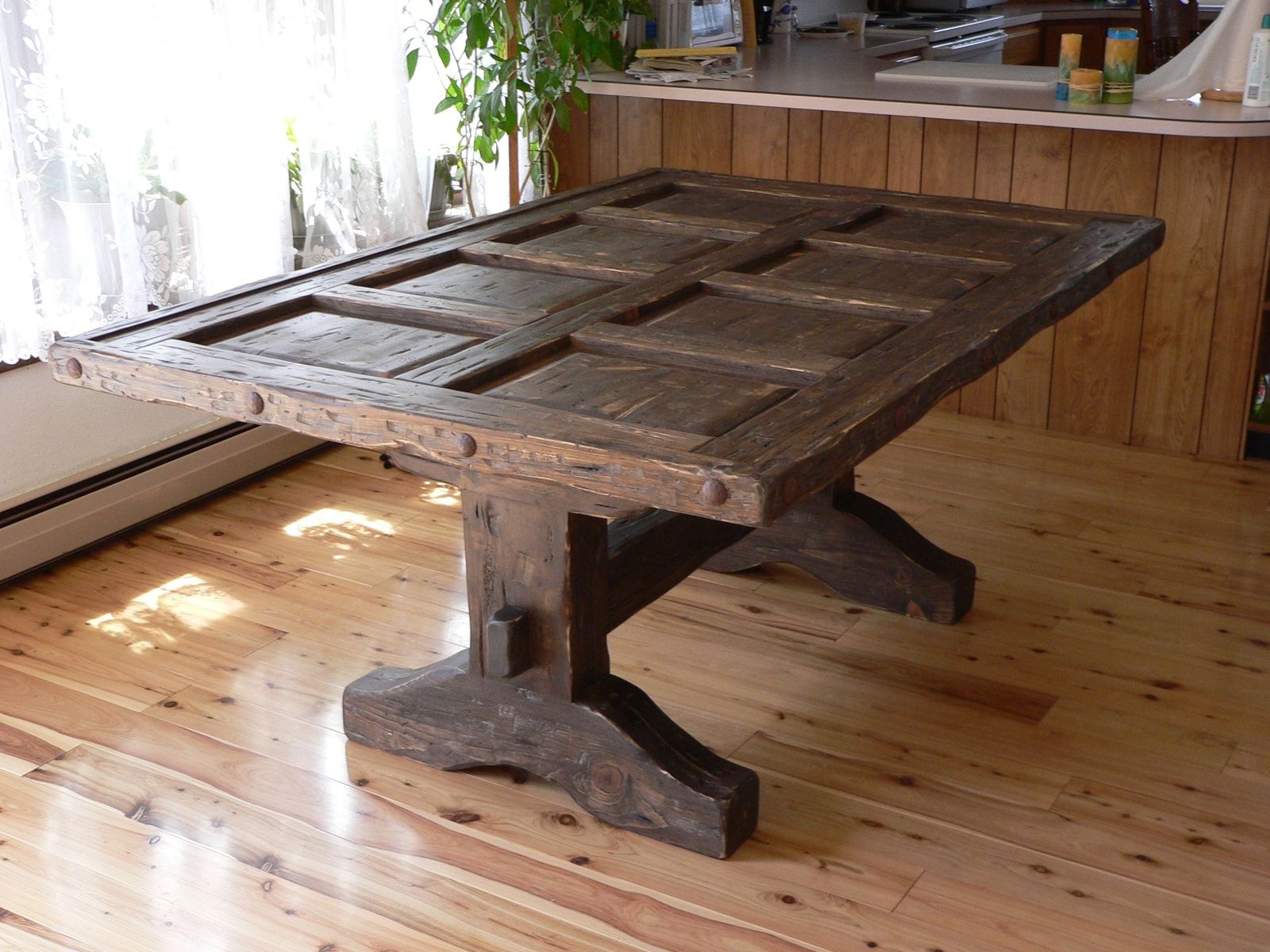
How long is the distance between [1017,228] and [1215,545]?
0.92 meters

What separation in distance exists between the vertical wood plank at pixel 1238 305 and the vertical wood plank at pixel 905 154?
2.58ft

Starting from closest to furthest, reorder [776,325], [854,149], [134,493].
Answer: [776,325], [134,493], [854,149]

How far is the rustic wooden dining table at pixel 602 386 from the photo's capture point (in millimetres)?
1654

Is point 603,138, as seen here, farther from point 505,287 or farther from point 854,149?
point 505,287

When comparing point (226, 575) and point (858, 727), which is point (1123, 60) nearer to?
point (858, 727)

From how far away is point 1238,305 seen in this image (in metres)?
3.43

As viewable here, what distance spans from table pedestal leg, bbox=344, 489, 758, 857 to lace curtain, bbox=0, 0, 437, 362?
3.92ft

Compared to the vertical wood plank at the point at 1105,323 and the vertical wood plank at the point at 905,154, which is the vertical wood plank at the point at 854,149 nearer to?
the vertical wood plank at the point at 905,154

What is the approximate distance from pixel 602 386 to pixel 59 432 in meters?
1.59

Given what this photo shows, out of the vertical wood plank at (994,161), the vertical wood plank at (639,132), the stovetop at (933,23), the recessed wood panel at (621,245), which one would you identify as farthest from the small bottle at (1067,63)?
the stovetop at (933,23)

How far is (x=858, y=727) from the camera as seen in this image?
2344 millimetres

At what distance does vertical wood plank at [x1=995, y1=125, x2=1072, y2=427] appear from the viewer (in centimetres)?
356

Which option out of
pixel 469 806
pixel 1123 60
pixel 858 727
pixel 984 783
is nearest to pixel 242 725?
pixel 469 806

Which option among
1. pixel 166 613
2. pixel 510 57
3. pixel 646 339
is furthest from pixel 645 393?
pixel 510 57
